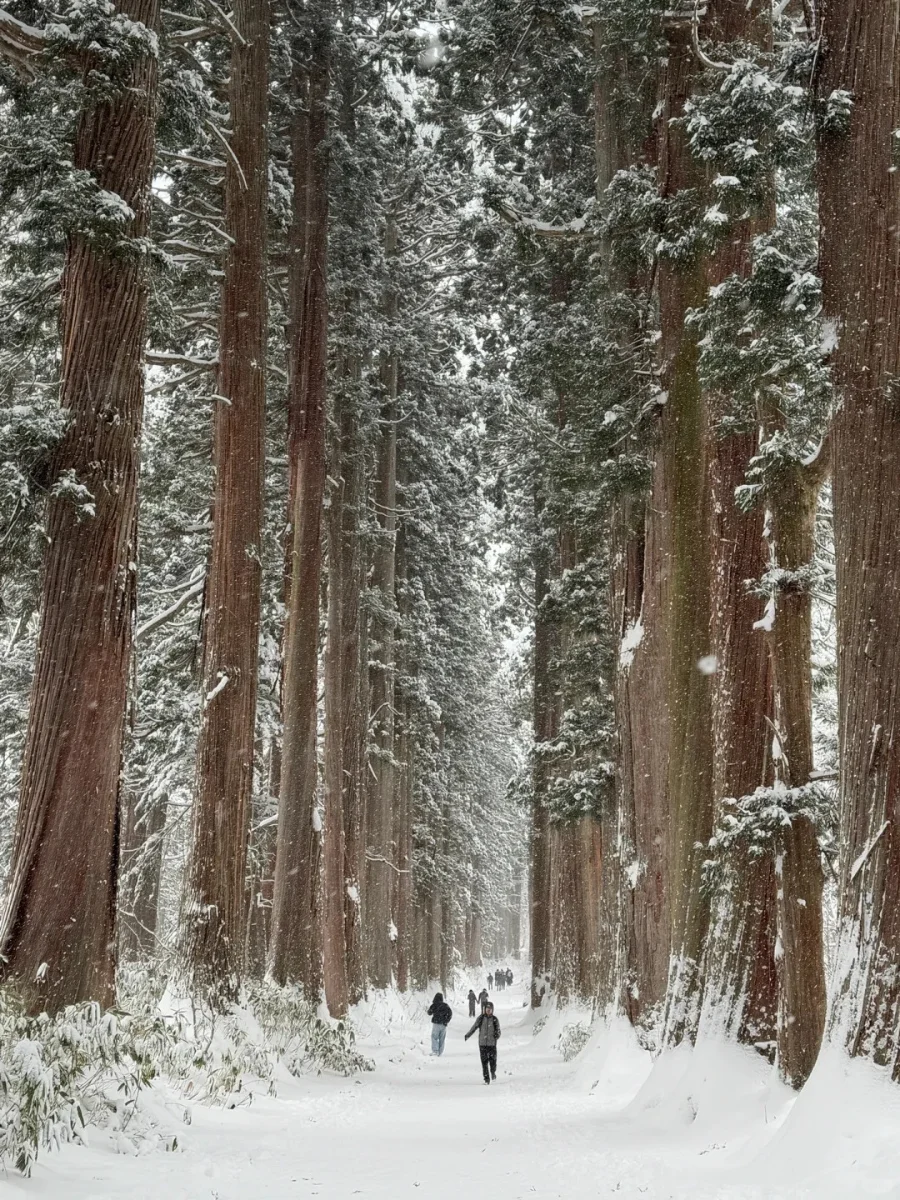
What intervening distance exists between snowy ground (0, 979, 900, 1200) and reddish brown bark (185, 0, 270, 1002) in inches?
73.5

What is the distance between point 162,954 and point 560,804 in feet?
21.7

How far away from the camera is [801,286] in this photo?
6449mm

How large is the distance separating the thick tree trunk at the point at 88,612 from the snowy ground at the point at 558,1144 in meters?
1.28

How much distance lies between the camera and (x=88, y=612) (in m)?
6.82

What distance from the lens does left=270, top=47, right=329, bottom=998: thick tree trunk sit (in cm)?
1437

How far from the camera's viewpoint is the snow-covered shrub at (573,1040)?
660 inches

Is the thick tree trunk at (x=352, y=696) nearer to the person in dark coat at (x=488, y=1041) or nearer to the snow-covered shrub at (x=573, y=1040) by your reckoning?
the snow-covered shrub at (x=573, y=1040)

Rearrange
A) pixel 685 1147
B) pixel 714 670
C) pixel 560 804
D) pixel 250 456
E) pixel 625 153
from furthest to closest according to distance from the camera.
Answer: pixel 560 804, pixel 625 153, pixel 250 456, pixel 714 670, pixel 685 1147

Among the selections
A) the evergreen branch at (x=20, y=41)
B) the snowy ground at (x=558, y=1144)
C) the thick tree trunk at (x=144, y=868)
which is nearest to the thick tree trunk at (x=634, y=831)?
the snowy ground at (x=558, y=1144)

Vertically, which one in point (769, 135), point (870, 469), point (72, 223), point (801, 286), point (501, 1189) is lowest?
point (501, 1189)

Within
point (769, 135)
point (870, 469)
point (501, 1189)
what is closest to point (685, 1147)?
point (501, 1189)

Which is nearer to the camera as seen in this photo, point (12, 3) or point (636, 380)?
point (12, 3)

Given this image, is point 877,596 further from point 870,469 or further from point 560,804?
point 560,804

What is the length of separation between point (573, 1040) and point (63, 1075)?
44.0 feet
